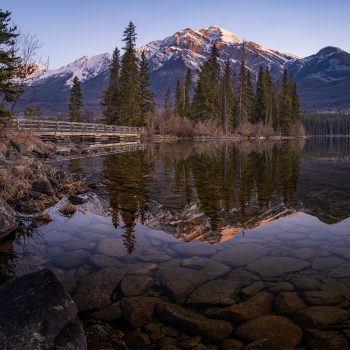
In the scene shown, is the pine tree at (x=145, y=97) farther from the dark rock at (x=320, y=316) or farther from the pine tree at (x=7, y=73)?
the dark rock at (x=320, y=316)

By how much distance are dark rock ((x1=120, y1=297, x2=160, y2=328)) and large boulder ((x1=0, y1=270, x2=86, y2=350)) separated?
83 cm

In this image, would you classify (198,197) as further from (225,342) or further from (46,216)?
(225,342)

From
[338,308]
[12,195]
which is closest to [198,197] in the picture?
[12,195]

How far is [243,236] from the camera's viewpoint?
23.2 feet

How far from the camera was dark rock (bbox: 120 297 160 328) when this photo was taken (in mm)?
4082

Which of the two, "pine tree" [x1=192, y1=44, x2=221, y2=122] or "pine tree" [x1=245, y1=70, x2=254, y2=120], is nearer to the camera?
"pine tree" [x1=192, y1=44, x2=221, y2=122]

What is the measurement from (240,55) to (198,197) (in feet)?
203

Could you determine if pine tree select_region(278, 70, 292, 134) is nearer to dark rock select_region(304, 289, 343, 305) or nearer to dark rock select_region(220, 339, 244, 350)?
dark rock select_region(304, 289, 343, 305)

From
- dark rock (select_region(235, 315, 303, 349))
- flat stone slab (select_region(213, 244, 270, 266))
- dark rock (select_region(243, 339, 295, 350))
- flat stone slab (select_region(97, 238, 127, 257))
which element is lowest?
dark rock (select_region(243, 339, 295, 350))

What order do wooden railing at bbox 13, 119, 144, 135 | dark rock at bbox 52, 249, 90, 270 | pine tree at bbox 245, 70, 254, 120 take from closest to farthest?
dark rock at bbox 52, 249, 90, 270, wooden railing at bbox 13, 119, 144, 135, pine tree at bbox 245, 70, 254, 120

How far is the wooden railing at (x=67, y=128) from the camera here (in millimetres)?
29122

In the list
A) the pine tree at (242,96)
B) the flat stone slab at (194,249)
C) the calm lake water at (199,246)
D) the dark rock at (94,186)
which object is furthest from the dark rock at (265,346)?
the pine tree at (242,96)

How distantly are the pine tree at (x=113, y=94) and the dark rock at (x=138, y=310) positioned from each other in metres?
49.8

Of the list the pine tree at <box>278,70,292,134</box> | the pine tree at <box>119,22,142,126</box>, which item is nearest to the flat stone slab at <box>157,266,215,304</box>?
the pine tree at <box>119,22,142,126</box>
